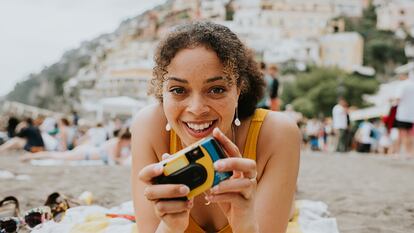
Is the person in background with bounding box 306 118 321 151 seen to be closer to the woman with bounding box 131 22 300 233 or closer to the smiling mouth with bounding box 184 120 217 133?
the woman with bounding box 131 22 300 233

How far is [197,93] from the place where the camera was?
1626 mm

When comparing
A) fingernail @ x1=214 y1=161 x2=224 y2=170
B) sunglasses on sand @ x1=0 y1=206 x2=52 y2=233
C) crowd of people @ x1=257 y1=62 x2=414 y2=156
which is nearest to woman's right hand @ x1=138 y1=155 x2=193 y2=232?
fingernail @ x1=214 y1=161 x2=224 y2=170

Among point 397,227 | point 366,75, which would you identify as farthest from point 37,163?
point 366,75

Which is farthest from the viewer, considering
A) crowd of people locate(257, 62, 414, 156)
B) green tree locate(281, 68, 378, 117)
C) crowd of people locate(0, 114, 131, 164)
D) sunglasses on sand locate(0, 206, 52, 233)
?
green tree locate(281, 68, 378, 117)

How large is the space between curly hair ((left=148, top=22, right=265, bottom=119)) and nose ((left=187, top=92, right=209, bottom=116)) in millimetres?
161

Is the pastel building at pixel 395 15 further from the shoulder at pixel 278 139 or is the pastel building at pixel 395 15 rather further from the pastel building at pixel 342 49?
the shoulder at pixel 278 139

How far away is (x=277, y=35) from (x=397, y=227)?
106144 mm

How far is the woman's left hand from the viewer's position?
1.37 meters

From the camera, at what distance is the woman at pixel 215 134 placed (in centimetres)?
140

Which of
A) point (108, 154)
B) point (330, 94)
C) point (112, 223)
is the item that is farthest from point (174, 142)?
point (330, 94)

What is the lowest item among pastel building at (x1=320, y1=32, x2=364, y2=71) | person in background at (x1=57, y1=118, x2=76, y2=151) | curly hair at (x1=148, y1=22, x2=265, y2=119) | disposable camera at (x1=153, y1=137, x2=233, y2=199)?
pastel building at (x1=320, y1=32, x2=364, y2=71)

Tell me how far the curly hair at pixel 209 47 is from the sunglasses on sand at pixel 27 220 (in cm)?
135

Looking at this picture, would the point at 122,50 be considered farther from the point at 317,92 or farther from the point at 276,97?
the point at 276,97

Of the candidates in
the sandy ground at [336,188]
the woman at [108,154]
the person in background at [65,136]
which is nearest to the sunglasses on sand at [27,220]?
the sandy ground at [336,188]
